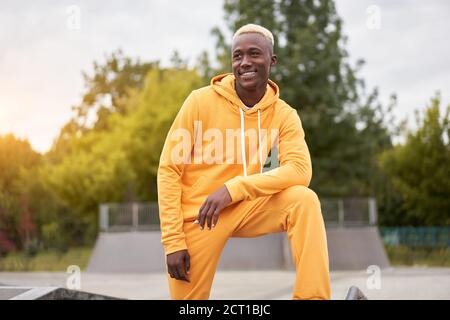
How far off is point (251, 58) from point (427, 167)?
22262 millimetres

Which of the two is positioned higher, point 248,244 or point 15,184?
point 15,184

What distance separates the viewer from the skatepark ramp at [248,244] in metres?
19.8

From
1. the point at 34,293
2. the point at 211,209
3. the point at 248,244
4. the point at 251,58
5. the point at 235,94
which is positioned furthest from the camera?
the point at 248,244

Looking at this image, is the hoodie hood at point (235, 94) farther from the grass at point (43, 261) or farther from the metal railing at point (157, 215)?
the grass at point (43, 261)

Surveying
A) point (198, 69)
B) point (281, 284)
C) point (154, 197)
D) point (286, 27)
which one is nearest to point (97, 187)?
point (154, 197)

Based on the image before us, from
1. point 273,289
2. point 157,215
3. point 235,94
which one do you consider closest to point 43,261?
point 157,215

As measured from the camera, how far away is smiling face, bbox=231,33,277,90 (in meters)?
3.29

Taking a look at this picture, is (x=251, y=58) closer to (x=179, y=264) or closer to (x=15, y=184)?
(x=179, y=264)

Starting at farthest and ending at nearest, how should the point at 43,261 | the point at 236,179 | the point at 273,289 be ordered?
the point at 43,261
the point at 273,289
the point at 236,179

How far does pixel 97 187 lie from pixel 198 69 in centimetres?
792

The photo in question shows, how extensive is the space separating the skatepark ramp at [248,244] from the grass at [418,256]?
2068 mm

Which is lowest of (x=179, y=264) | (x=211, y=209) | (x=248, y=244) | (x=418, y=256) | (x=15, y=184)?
(x=418, y=256)

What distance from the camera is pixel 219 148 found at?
3.38 metres

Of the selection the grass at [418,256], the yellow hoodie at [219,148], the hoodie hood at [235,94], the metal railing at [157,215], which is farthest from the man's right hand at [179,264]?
the grass at [418,256]
